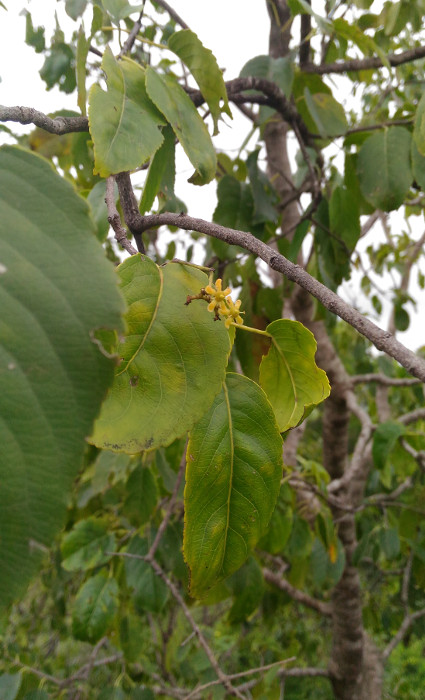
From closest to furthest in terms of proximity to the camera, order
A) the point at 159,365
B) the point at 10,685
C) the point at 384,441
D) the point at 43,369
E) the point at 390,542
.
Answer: the point at 43,369 → the point at 159,365 → the point at 10,685 → the point at 384,441 → the point at 390,542

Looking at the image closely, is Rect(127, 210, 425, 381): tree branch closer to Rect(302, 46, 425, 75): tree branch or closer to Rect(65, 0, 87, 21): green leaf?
Rect(65, 0, 87, 21): green leaf

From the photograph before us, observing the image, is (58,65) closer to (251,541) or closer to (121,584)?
(251,541)

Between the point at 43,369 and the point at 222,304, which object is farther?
the point at 222,304

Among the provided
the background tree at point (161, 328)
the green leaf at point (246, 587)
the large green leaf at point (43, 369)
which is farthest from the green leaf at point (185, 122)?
the green leaf at point (246, 587)

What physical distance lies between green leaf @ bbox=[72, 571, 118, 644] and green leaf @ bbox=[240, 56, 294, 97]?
2.99ft

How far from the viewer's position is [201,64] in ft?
1.79

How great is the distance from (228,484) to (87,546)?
2.61 feet

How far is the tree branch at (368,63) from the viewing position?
0.93m

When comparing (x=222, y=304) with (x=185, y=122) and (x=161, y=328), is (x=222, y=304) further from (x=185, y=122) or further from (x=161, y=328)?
(x=185, y=122)

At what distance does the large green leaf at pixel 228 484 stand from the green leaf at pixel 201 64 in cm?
33

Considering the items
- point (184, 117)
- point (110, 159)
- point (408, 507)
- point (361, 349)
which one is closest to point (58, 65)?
point (184, 117)

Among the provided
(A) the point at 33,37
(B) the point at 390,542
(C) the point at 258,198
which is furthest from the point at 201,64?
(B) the point at 390,542

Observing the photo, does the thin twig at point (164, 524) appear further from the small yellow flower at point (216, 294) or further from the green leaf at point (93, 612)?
the small yellow flower at point (216, 294)

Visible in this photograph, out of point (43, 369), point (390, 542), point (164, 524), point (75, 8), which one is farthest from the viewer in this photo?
point (390, 542)
